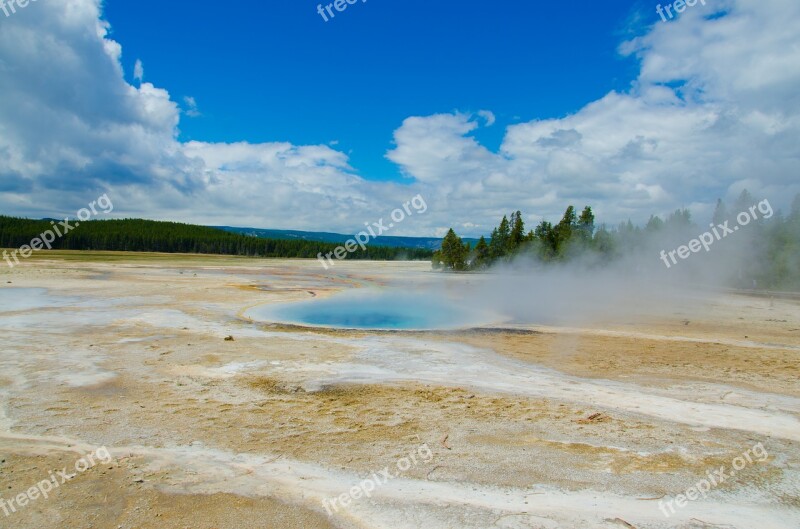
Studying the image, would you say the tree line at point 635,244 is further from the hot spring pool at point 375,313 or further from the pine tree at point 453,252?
the hot spring pool at point 375,313

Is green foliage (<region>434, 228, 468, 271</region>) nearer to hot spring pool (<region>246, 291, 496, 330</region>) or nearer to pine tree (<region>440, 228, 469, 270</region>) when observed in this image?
pine tree (<region>440, 228, 469, 270</region>)

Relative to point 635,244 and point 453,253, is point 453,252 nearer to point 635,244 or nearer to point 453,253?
point 453,253

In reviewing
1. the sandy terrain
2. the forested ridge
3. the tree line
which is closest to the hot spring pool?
the sandy terrain

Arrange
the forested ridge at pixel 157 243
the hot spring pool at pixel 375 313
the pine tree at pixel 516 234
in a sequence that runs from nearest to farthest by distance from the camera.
A: the hot spring pool at pixel 375 313 < the pine tree at pixel 516 234 < the forested ridge at pixel 157 243

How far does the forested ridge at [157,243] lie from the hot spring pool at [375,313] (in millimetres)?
88518

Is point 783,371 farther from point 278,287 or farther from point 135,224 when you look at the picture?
point 135,224

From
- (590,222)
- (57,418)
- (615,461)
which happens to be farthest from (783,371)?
(590,222)

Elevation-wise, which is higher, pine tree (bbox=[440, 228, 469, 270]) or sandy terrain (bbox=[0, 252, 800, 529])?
pine tree (bbox=[440, 228, 469, 270])

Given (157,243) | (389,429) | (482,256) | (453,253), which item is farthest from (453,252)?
(157,243)

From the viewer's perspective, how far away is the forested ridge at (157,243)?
331ft

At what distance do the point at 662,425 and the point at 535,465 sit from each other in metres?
2.81

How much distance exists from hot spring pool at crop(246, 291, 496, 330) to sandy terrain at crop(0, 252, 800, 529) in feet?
12.1

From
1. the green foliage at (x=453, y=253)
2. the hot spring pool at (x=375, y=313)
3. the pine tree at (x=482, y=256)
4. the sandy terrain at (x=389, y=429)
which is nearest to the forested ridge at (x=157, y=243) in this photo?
the green foliage at (x=453, y=253)

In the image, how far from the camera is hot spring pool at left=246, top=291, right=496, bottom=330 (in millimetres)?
17578
